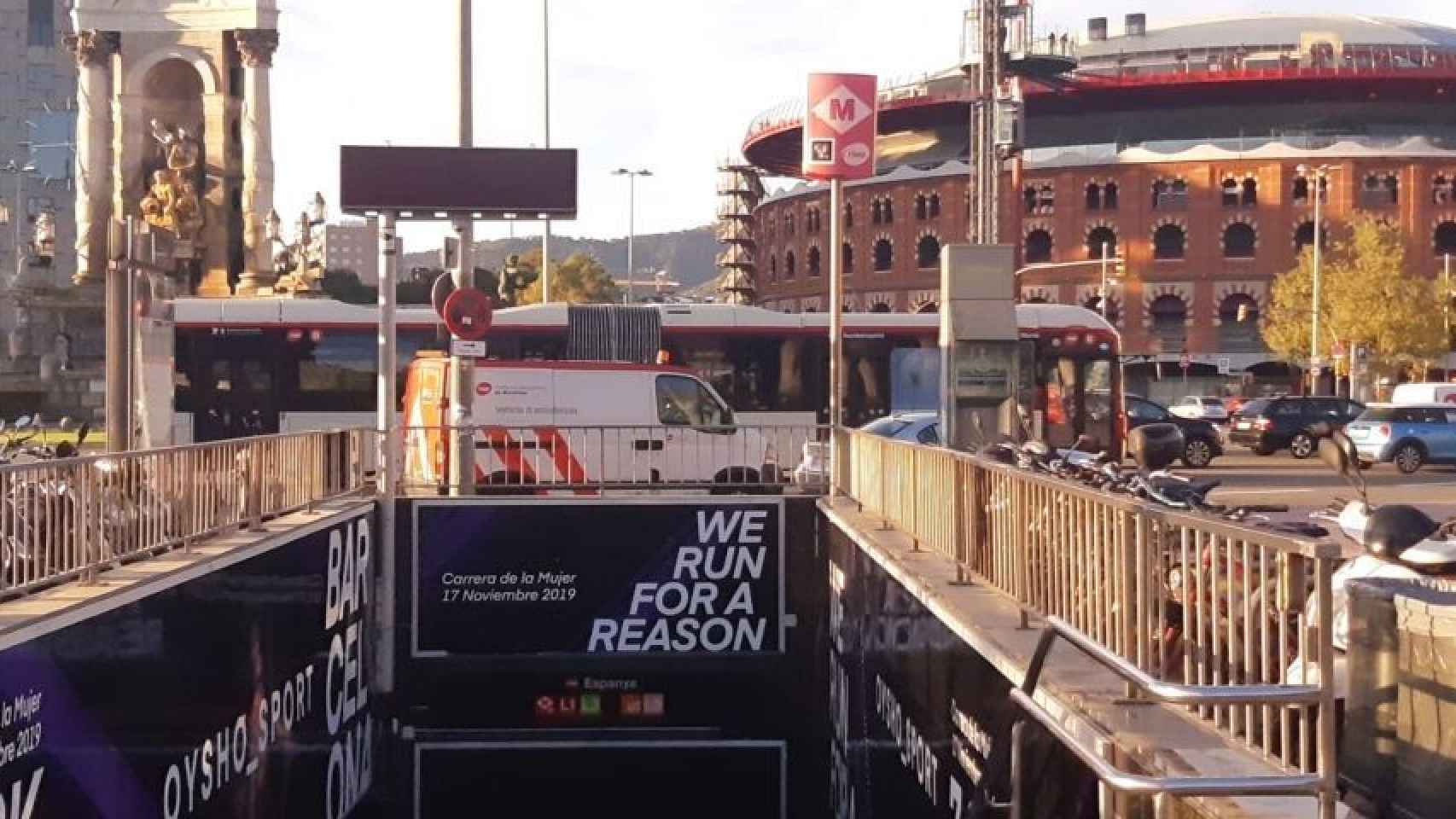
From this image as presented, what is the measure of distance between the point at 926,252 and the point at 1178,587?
252 ft

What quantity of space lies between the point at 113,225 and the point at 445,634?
562 cm

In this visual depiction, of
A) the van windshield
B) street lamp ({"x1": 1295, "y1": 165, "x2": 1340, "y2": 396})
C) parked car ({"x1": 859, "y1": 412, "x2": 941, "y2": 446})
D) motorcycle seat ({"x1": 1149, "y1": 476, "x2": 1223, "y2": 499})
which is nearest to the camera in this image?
motorcycle seat ({"x1": 1149, "y1": 476, "x2": 1223, "y2": 499})

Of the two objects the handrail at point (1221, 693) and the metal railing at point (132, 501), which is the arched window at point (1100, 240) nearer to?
the metal railing at point (132, 501)

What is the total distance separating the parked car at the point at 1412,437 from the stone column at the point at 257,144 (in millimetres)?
31051

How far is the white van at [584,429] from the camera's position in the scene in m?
19.6

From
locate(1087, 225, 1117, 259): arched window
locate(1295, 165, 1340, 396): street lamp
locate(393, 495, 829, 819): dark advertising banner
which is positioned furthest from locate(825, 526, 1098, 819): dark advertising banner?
locate(1087, 225, 1117, 259): arched window

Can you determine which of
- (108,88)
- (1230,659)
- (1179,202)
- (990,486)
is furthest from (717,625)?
(1179,202)

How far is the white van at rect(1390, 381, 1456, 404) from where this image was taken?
43.8 metres

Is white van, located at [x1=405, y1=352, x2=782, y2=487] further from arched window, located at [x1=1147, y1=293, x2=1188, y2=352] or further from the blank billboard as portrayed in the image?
arched window, located at [x1=1147, y1=293, x2=1188, y2=352]

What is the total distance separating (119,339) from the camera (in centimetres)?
1416

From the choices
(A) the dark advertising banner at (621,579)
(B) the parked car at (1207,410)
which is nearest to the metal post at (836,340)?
(A) the dark advertising banner at (621,579)

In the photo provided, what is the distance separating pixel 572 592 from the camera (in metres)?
18.4

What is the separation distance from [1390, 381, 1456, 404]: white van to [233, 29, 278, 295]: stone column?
105 ft

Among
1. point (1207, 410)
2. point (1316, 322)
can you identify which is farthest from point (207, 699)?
point (1316, 322)
